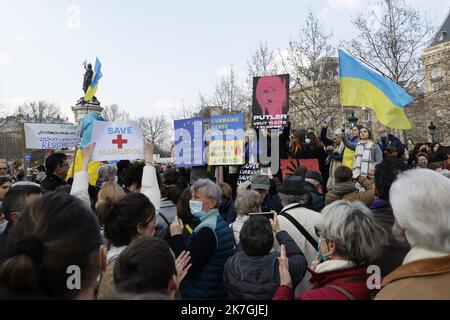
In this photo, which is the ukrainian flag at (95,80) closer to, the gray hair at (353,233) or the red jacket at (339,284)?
the gray hair at (353,233)

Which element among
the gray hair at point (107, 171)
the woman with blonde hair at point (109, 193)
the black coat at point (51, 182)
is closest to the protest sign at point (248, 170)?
the gray hair at point (107, 171)

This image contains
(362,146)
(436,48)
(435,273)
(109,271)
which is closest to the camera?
(435,273)

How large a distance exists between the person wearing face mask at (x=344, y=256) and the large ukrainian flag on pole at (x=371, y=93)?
4.93m

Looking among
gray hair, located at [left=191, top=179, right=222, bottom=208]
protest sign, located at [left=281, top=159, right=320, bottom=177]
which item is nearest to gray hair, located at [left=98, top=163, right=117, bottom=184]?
gray hair, located at [left=191, top=179, right=222, bottom=208]

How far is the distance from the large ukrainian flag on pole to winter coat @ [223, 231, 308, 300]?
4789 millimetres

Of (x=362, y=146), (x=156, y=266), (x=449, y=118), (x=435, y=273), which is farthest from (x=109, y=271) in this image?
(x=449, y=118)

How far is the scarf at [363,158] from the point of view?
7.08 meters

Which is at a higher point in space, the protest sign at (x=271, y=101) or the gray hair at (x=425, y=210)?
the protest sign at (x=271, y=101)

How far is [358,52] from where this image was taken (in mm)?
25219

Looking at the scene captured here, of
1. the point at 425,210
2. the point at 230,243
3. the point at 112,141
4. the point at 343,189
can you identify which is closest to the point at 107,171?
the point at 112,141

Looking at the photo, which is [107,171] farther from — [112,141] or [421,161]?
[421,161]

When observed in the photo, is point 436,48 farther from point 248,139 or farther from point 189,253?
point 189,253

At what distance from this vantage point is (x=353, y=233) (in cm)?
249
